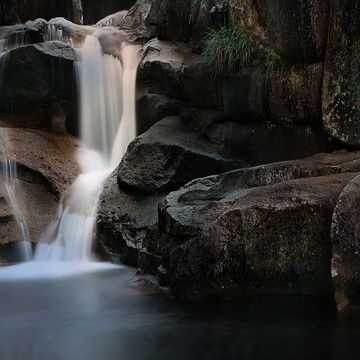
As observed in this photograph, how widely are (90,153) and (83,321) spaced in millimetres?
6191

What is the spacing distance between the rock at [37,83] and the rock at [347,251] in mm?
7456

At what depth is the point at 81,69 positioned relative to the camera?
10484 millimetres

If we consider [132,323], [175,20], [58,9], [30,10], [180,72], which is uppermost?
[58,9]

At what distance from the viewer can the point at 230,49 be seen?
317 inches

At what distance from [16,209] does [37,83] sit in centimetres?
313

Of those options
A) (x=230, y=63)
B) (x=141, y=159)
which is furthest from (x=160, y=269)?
(x=230, y=63)

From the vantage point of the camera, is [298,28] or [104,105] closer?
[298,28]

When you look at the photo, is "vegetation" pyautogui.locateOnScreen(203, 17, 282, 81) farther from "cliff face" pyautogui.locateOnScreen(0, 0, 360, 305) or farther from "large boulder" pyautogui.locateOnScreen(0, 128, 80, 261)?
"large boulder" pyautogui.locateOnScreen(0, 128, 80, 261)

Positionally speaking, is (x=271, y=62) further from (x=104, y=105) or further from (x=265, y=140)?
(x=104, y=105)

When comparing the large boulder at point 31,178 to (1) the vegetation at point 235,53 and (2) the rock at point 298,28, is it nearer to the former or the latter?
(1) the vegetation at point 235,53

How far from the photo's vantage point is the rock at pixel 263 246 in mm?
4465

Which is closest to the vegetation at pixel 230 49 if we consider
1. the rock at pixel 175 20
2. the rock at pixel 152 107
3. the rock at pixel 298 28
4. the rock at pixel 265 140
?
the rock at pixel 298 28

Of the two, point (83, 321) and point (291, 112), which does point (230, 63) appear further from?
point (83, 321)

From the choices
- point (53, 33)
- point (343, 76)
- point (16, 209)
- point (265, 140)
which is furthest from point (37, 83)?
point (343, 76)
